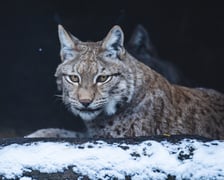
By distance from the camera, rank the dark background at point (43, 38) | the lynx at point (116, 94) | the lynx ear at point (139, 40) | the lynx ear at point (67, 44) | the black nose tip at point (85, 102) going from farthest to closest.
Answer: the dark background at point (43, 38)
the lynx ear at point (139, 40)
the lynx ear at point (67, 44)
the lynx at point (116, 94)
the black nose tip at point (85, 102)

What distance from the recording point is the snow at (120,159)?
4.20 meters

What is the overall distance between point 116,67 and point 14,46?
322 centimetres

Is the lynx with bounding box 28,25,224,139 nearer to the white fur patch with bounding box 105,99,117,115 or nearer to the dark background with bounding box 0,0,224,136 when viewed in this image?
the white fur patch with bounding box 105,99,117,115

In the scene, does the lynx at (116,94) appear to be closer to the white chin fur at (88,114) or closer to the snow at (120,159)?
the white chin fur at (88,114)

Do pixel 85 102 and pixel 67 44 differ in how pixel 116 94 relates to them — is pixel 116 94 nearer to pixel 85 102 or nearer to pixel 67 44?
pixel 85 102

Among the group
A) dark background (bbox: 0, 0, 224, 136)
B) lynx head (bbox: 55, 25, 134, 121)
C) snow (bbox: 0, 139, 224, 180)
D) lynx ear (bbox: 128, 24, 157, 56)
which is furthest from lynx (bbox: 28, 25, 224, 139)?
dark background (bbox: 0, 0, 224, 136)

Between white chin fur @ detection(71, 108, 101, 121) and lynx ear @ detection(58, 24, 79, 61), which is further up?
lynx ear @ detection(58, 24, 79, 61)

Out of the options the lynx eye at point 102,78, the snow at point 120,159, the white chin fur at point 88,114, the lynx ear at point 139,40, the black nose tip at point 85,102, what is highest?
the lynx ear at point 139,40

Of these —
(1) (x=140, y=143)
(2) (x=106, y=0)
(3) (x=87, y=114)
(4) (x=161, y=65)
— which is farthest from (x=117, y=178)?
(2) (x=106, y=0)

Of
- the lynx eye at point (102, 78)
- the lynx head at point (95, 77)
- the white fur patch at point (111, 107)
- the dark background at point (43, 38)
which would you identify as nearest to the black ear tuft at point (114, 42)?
the lynx head at point (95, 77)

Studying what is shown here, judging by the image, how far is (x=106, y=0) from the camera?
8.71 m

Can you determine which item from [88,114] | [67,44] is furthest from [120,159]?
[67,44]

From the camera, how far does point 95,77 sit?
17.6 ft

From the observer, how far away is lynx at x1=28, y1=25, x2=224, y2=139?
5.37 meters
